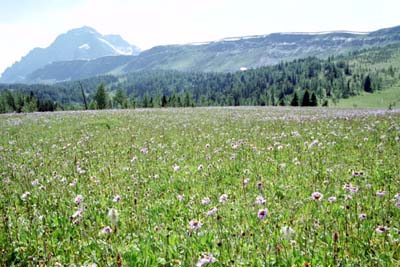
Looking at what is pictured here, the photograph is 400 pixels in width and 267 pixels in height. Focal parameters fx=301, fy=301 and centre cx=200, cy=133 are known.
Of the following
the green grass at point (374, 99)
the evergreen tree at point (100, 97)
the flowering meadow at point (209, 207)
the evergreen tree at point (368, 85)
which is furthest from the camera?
the evergreen tree at point (368, 85)

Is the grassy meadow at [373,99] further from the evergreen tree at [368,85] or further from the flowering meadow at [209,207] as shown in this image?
the flowering meadow at [209,207]

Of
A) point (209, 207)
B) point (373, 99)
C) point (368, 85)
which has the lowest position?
point (373, 99)

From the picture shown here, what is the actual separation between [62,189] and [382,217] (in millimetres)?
5938

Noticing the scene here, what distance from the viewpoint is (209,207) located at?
511 centimetres

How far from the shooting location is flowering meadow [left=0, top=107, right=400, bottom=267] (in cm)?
371

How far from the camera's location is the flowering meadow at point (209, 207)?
3709 mm

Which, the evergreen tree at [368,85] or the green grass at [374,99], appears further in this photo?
the evergreen tree at [368,85]

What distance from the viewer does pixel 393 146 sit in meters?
8.30

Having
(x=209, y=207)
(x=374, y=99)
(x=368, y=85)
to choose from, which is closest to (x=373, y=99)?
(x=374, y=99)

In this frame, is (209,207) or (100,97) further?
(100,97)

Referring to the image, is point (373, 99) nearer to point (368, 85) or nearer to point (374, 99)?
point (374, 99)

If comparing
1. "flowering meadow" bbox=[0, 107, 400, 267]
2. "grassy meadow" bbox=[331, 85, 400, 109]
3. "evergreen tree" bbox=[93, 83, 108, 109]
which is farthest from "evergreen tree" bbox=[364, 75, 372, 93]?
"flowering meadow" bbox=[0, 107, 400, 267]

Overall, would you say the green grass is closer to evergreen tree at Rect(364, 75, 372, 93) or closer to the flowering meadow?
evergreen tree at Rect(364, 75, 372, 93)

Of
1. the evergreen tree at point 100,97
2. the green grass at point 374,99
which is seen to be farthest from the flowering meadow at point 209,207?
the green grass at point 374,99
